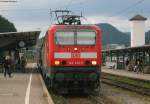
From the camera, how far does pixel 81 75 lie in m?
22.3

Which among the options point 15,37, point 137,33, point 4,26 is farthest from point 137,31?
point 15,37

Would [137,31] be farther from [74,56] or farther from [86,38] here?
[74,56]

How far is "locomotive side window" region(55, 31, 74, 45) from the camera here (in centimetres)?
2280

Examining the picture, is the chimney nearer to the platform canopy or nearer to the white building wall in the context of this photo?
the white building wall

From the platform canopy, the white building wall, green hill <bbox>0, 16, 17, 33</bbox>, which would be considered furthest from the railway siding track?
green hill <bbox>0, 16, 17, 33</bbox>

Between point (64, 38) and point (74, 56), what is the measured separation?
0.96 m

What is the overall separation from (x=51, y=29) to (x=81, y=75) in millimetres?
2376

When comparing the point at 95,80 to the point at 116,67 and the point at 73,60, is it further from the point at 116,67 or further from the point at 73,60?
the point at 116,67

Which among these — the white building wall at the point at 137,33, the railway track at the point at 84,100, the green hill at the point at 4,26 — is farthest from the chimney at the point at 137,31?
the railway track at the point at 84,100

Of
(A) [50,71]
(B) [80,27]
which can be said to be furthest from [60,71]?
(B) [80,27]

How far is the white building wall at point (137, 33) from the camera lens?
11994cm

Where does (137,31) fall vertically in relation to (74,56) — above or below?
above

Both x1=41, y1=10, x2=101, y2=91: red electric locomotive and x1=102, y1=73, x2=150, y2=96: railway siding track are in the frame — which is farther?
x1=102, y1=73, x2=150, y2=96: railway siding track

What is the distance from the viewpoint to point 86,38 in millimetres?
23000
